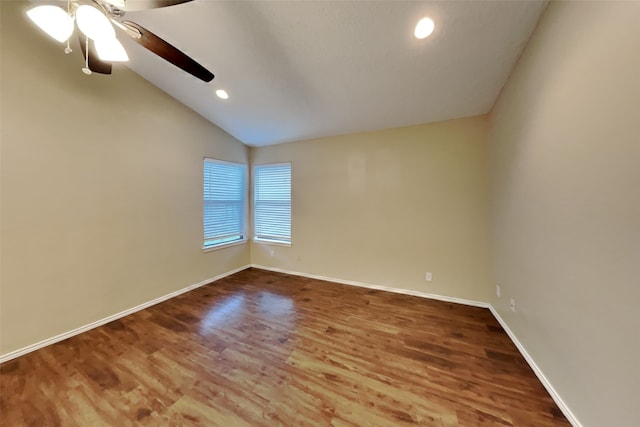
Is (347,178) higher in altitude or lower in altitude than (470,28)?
lower

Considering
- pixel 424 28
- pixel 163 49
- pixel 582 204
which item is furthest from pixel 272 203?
pixel 582 204

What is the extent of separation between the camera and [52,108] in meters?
2.11

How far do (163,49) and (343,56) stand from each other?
1427 millimetres

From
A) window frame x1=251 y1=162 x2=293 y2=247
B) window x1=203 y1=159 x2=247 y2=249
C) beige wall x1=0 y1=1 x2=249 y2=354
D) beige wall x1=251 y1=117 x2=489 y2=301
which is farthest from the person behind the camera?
window frame x1=251 y1=162 x2=293 y2=247

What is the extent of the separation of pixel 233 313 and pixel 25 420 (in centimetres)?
154

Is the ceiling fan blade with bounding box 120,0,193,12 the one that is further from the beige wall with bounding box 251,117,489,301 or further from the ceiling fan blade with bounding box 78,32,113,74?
the beige wall with bounding box 251,117,489,301

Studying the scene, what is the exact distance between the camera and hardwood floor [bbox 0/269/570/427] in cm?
141

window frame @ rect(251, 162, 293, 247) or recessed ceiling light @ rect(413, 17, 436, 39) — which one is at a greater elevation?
recessed ceiling light @ rect(413, 17, 436, 39)

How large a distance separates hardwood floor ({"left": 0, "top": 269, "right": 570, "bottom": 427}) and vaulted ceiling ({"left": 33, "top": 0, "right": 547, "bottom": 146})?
2.55 meters

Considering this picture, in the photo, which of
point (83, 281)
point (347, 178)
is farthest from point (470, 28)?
point (83, 281)

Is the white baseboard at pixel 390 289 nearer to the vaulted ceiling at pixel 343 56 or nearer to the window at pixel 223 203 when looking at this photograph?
the window at pixel 223 203

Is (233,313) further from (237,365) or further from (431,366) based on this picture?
(431,366)

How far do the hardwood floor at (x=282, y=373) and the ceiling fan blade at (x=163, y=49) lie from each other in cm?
237

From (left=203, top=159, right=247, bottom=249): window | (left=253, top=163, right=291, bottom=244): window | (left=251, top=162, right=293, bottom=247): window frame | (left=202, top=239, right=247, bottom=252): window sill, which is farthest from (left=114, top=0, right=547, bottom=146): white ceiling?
(left=202, top=239, right=247, bottom=252): window sill
